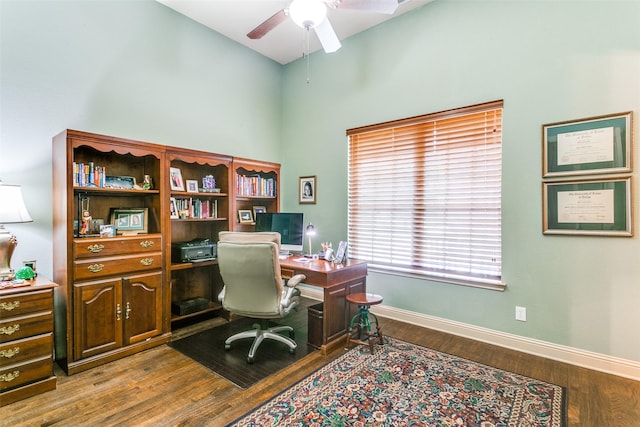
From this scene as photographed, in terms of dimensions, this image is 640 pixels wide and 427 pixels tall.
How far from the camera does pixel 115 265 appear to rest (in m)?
→ 2.60

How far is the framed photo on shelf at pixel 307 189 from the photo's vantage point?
4297 mm

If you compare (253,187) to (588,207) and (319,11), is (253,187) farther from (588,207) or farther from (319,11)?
(588,207)

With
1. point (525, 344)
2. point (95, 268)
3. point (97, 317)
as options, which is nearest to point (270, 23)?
point (95, 268)

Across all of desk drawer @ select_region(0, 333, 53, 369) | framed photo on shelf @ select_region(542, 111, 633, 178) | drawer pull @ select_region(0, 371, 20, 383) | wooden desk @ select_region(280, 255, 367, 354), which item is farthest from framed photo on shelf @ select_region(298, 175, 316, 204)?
drawer pull @ select_region(0, 371, 20, 383)

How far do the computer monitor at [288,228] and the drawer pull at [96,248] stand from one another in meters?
1.67

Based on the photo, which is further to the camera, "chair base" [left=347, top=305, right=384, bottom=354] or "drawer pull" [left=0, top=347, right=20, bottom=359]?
"chair base" [left=347, top=305, right=384, bottom=354]

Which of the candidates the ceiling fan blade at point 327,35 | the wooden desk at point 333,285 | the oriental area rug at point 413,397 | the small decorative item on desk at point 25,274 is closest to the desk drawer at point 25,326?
the small decorative item on desk at point 25,274

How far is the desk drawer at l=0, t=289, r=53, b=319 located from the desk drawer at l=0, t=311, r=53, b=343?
0.03 m

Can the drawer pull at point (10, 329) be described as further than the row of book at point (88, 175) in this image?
No

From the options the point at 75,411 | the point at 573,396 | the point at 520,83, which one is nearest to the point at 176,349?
the point at 75,411

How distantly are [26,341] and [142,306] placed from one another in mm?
803

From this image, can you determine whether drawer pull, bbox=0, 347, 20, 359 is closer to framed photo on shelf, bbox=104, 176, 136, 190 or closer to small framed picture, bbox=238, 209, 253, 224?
framed photo on shelf, bbox=104, 176, 136, 190

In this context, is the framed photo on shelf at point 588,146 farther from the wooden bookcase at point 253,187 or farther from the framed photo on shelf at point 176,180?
the framed photo on shelf at point 176,180

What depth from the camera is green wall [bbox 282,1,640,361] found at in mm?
2348
